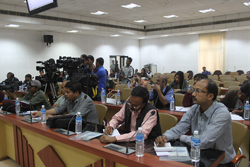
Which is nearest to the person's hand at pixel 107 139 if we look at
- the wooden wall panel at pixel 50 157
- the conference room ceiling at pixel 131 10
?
the wooden wall panel at pixel 50 157

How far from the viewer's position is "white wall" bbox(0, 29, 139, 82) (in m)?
10.0

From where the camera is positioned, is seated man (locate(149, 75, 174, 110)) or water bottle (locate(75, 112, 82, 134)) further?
seated man (locate(149, 75, 174, 110))

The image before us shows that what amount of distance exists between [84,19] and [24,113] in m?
8.34

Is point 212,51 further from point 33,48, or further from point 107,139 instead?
point 107,139

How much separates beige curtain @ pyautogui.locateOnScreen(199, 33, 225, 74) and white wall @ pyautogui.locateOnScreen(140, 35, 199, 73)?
0.31 meters

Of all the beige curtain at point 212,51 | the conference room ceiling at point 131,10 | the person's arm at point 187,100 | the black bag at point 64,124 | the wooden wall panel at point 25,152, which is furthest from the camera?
the beige curtain at point 212,51

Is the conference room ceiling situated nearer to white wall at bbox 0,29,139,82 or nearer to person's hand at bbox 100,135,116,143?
white wall at bbox 0,29,139,82

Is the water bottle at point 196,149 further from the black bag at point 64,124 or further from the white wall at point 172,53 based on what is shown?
the white wall at point 172,53

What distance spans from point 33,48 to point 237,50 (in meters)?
11.3

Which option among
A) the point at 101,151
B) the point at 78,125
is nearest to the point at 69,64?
the point at 78,125

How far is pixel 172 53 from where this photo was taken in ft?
50.9

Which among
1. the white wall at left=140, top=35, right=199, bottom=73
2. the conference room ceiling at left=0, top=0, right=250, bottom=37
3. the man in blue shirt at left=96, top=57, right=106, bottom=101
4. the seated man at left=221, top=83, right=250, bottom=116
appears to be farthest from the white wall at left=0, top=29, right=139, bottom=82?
the seated man at left=221, top=83, right=250, bottom=116

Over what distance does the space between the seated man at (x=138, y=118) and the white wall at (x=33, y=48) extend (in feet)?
30.4

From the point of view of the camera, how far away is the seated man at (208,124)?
6.26 ft
